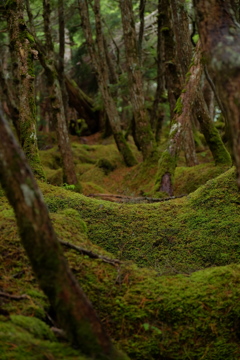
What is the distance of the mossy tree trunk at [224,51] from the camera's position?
7.98 ft

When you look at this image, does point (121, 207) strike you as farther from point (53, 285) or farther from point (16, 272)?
point (53, 285)

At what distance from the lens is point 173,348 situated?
286cm

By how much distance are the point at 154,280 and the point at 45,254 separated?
139 cm

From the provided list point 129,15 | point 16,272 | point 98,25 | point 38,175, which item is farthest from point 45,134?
point 16,272

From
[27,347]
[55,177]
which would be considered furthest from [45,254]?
[55,177]

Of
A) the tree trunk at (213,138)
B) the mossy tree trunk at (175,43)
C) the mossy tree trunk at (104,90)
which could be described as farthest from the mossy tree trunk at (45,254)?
the mossy tree trunk at (104,90)

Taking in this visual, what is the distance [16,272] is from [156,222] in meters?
2.11

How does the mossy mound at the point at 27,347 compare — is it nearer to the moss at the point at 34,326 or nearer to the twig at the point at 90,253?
the moss at the point at 34,326

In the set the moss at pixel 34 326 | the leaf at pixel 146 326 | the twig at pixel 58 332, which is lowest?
the leaf at pixel 146 326

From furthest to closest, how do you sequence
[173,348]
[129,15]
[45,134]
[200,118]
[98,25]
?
1. [45,134]
2. [98,25]
3. [129,15]
4. [200,118]
5. [173,348]

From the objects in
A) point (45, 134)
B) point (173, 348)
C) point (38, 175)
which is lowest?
point (173, 348)

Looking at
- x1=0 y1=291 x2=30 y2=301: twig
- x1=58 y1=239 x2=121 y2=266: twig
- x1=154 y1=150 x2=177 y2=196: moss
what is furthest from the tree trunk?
x1=0 y1=291 x2=30 y2=301: twig

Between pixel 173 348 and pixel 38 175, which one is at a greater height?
pixel 38 175

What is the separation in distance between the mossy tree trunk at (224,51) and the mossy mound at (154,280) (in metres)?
1.25
